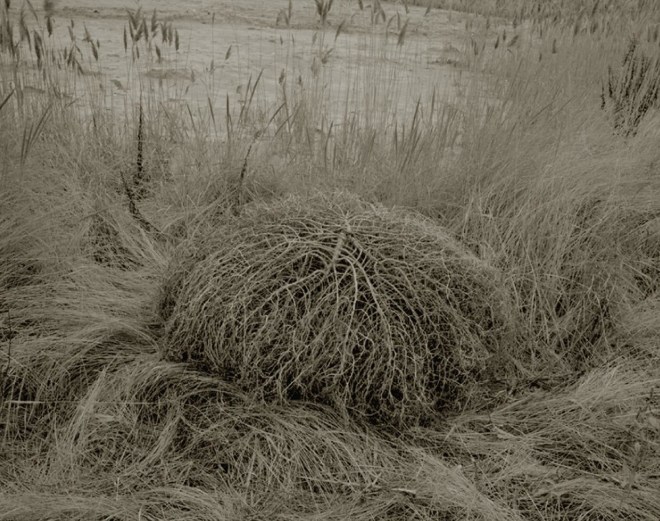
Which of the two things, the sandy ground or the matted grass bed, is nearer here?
the matted grass bed

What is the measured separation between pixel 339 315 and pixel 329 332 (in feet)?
0.18

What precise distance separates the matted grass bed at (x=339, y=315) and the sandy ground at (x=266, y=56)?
1368 millimetres

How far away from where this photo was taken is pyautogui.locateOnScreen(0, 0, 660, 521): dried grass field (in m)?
1.61

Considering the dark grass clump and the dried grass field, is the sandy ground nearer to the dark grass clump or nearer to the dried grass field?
the dried grass field

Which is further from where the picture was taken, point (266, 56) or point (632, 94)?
point (266, 56)

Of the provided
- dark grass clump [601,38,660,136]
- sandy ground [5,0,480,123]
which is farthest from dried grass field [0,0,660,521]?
sandy ground [5,0,480,123]

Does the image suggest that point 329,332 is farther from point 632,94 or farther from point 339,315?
point 632,94

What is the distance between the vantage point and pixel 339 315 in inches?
68.7

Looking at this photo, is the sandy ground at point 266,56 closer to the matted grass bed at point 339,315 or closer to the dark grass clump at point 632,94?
the dark grass clump at point 632,94

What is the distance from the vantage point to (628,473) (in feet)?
5.30

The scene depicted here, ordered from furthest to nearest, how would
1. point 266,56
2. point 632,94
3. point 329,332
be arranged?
1. point 266,56
2. point 632,94
3. point 329,332

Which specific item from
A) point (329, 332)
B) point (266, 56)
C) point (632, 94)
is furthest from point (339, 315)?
point (266, 56)

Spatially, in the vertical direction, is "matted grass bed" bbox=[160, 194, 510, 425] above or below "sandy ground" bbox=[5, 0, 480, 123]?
below

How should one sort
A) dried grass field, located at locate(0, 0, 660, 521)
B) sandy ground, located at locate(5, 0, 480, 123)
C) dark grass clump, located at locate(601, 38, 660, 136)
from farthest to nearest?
sandy ground, located at locate(5, 0, 480, 123) < dark grass clump, located at locate(601, 38, 660, 136) < dried grass field, located at locate(0, 0, 660, 521)
